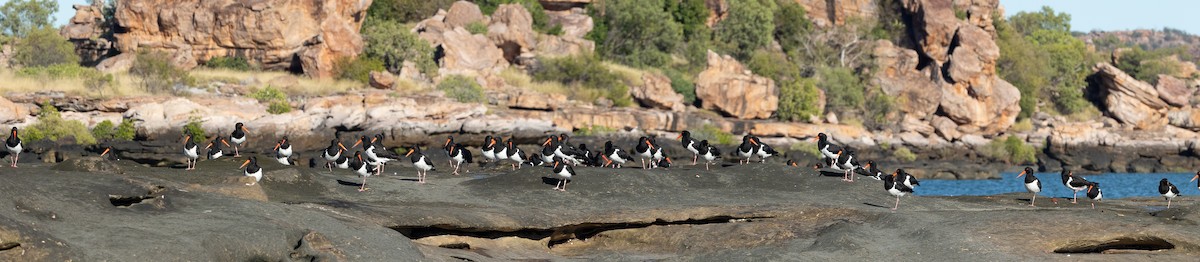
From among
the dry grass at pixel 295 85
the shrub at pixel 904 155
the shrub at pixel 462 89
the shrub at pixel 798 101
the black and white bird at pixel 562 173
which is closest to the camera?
the black and white bird at pixel 562 173

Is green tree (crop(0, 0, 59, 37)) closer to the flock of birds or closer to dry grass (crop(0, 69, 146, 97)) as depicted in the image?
dry grass (crop(0, 69, 146, 97))

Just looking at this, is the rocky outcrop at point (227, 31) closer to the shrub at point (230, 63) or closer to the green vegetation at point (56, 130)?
the shrub at point (230, 63)

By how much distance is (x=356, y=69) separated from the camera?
79562 millimetres

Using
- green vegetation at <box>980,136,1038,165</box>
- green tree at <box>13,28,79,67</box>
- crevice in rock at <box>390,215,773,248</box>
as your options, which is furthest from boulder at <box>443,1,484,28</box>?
crevice in rock at <box>390,215,773,248</box>

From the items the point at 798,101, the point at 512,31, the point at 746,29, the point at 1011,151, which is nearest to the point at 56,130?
the point at 512,31

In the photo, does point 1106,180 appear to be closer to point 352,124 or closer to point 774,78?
point 774,78

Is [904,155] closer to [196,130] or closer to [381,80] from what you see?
[381,80]

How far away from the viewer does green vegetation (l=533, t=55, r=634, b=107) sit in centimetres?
8712

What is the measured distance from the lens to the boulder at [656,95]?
85688 millimetres

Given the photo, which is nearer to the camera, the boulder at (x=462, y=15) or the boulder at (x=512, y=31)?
the boulder at (x=512, y=31)

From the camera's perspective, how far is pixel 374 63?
269 ft

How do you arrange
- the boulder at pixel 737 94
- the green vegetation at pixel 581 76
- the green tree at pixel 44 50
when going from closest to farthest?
the green tree at pixel 44 50 → the green vegetation at pixel 581 76 → the boulder at pixel 737 94

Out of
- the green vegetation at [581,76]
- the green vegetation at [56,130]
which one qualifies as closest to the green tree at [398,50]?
the green vegetation at [581,76]

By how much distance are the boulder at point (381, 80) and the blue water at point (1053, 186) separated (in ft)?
99.7
